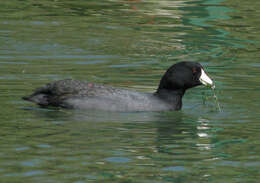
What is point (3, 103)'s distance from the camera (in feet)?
44.7

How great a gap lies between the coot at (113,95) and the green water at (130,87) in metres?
0.19

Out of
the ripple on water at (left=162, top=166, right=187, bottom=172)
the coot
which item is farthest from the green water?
the coot

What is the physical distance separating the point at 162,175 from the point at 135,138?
7.24 ft

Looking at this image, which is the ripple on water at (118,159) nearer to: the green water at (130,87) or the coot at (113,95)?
the green water at (130,87)

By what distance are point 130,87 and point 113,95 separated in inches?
87.8

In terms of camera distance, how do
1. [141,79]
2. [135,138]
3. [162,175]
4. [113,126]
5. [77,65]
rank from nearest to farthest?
[162,175]
[135,138]
[113,126]
[141,79]
[77,65]

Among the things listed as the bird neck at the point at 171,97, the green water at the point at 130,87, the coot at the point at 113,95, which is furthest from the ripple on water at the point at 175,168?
the bird neck at the point at 171,97

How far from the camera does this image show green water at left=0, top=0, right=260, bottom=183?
9.84 m

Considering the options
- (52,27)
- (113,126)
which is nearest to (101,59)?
(52,27)

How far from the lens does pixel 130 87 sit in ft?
51.5

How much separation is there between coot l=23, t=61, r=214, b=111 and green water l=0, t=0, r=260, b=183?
0.19 metres

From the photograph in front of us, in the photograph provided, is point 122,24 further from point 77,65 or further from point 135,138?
point 135,138

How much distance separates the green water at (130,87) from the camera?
9836mm

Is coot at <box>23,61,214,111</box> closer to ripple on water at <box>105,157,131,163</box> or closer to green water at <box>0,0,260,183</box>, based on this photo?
green water at <box>0,0,260,183</box>
